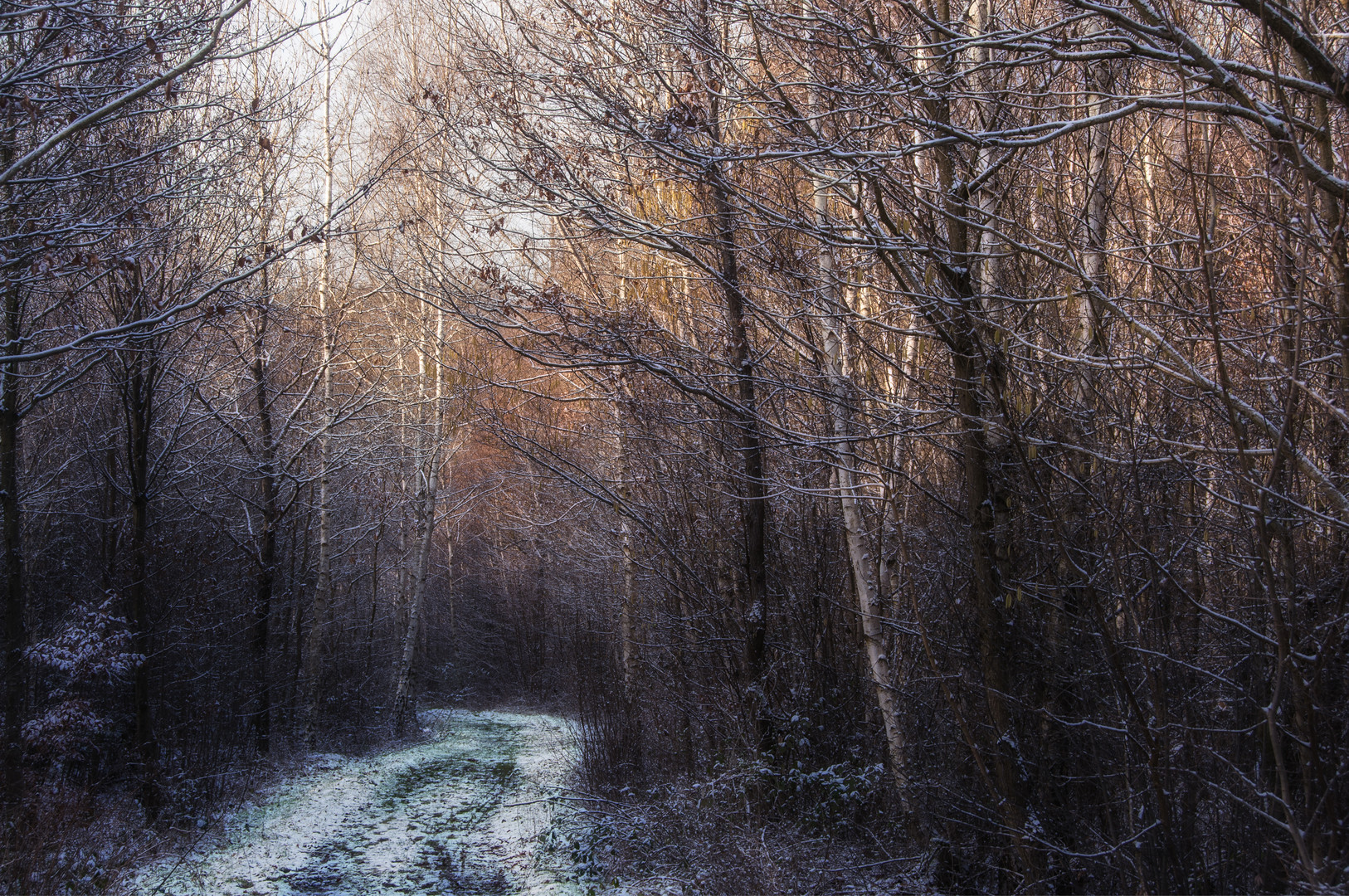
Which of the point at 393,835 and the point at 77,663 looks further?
the point at 393,835

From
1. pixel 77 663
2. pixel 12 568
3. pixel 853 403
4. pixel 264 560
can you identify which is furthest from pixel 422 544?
pixel 853 403

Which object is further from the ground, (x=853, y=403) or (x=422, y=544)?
(x=853, y=403)

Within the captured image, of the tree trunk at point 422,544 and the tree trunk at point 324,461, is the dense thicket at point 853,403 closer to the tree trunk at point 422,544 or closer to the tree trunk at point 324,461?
the tree trunk at point 324,461

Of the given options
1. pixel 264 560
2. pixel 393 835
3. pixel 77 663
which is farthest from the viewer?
pixel 264 560

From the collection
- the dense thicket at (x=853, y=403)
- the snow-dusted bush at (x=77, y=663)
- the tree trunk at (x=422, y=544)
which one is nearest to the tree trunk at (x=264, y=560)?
the dense thicket at (x=853, y=403)

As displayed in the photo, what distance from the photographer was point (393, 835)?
30.4 ft

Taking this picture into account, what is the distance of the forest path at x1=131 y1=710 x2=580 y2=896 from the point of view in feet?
24.1

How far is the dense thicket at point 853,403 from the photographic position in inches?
141

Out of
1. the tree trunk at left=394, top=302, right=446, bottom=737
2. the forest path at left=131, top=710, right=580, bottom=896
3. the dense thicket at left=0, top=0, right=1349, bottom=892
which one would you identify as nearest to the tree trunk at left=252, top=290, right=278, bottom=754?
the dense thicket at left=0, top=0, right=1349, bottom=892

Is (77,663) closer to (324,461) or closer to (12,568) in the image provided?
(12,568)

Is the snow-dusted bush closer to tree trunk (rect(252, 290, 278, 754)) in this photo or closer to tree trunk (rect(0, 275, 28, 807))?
tree trunk (rect(0, 275, 28, 807))

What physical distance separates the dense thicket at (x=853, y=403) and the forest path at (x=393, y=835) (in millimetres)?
1114

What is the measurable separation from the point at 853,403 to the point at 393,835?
7336mm

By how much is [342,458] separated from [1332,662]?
45.7 ft
